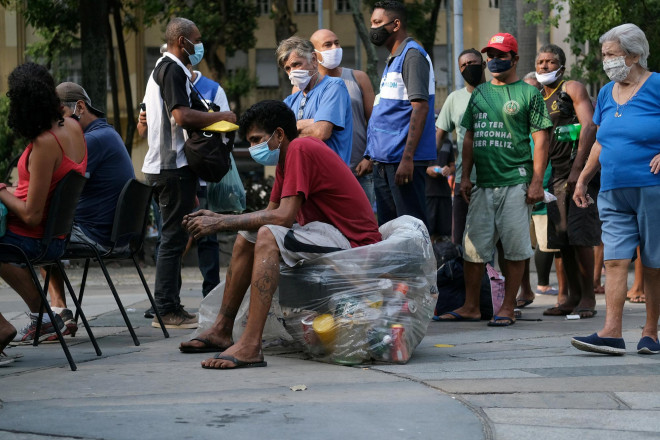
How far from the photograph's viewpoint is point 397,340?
6105mm

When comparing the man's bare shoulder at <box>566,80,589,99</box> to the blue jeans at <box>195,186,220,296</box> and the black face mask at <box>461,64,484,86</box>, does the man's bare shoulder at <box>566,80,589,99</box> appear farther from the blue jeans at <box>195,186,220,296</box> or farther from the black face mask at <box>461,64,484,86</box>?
the blue jeans at <box>195,186,220,296</box>

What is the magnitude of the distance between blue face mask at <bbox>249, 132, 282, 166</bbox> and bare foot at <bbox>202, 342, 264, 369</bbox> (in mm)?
1079

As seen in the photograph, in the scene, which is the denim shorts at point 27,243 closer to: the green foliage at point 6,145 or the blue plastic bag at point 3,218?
the blue plastic bag at point 3,218

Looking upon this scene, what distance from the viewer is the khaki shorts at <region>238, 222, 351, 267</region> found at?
6012 millimetres

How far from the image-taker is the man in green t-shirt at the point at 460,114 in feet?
29.2

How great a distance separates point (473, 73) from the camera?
9203 millimetres

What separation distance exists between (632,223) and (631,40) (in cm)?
107

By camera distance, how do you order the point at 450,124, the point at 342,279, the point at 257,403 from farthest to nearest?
the point at 450,124 → the point at 342,279 → the point at 257,403

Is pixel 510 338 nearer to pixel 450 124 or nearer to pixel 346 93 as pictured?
pixel 346 93

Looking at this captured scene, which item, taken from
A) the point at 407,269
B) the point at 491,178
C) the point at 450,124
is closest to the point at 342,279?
the point at 407,269

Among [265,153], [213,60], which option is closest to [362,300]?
[265,153]

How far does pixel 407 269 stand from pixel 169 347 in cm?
167

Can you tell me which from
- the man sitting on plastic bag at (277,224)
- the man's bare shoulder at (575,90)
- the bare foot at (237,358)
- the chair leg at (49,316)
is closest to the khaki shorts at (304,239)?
the man sitting on plastic bag at (277,224)

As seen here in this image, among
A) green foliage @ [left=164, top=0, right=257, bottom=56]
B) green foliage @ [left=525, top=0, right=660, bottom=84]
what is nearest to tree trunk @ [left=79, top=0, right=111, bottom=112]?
green foliage @ [left=525, top=0, right=660, bottom=84]
